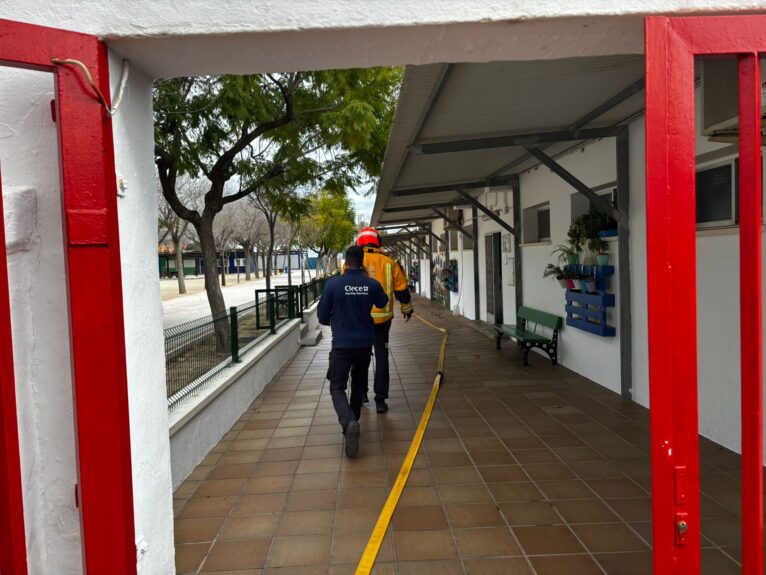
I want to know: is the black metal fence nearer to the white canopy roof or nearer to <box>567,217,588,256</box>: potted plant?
the white canopy roof

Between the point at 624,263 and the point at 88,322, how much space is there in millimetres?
5466

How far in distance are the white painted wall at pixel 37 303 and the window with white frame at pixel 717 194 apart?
466cm

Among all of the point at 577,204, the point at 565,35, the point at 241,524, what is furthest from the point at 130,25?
the point at 577,204

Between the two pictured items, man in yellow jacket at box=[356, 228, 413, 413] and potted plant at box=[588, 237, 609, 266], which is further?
potted plant at box=[588, 237, 609, 266]

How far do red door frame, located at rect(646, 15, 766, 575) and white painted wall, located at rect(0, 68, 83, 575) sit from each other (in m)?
2.30

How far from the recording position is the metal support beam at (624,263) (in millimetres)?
6004

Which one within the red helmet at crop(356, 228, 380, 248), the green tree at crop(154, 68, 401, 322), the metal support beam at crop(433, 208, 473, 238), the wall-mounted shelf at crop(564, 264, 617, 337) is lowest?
the wall-mounted shelf at crop(564, 264, 617, 337)

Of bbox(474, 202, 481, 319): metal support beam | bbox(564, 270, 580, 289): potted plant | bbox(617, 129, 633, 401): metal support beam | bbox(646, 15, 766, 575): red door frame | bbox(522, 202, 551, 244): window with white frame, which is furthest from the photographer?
bbox(474, 202, 481, 319): metal support beam

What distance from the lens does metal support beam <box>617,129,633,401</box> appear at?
6.00 m

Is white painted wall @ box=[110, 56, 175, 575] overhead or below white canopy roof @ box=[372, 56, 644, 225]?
below

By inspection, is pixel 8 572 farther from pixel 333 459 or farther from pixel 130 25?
pixel 333 459

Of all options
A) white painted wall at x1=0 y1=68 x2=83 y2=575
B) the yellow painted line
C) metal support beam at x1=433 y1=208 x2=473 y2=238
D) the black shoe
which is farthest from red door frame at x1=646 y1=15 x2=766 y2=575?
metal support beam at x1=433 y1=208 x2=473 y2=238

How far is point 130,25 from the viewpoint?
223cm

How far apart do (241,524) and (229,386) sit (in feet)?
7.46
